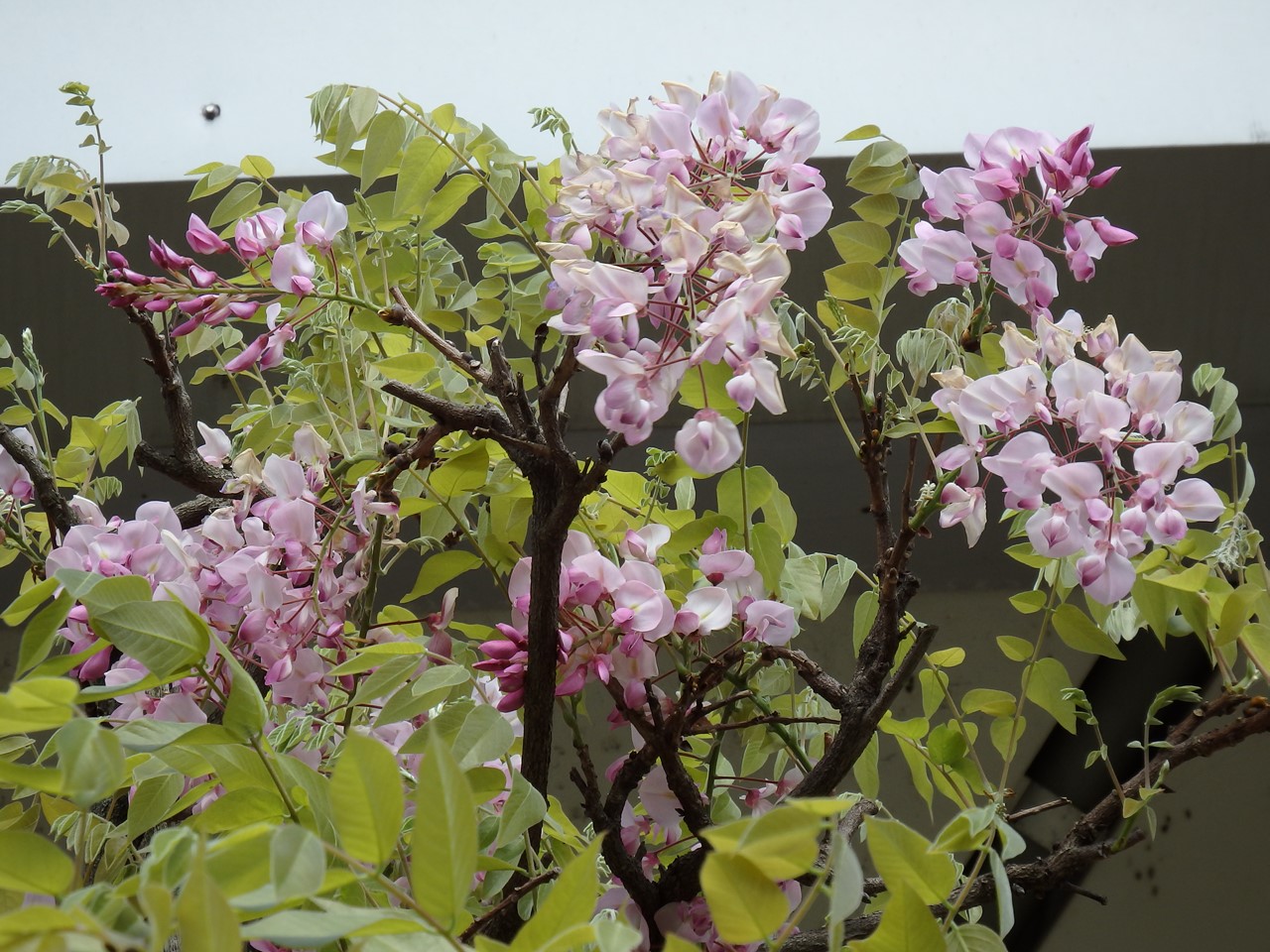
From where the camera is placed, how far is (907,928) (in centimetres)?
20

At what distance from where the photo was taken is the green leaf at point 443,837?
17cm

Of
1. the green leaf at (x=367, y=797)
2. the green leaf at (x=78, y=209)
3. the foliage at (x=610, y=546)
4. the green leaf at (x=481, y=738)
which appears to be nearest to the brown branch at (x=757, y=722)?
the foliage at (x=610, y=546)

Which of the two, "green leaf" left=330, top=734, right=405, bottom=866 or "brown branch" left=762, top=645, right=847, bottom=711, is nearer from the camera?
"green leaf" left=330, top=734, right=405, bottom=866

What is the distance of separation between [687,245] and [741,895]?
0.64 feet

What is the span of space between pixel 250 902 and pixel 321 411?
34 cm

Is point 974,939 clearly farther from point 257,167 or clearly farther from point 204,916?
point 257,167

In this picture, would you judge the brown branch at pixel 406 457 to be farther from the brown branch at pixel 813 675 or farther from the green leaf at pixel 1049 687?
the green leaf at pixel 1049 687

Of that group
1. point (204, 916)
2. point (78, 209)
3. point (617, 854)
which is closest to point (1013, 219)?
point (617, 854)

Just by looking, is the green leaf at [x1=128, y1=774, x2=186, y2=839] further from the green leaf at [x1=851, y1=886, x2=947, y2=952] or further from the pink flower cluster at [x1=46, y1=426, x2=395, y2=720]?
the green leaf at [x1=851, y1=886, x2=947, y2=952]

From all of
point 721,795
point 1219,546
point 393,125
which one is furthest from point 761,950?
point 393,125

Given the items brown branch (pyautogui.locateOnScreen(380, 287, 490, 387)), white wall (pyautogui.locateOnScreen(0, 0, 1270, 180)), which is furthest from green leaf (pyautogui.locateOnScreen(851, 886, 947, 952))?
white wall (pyautogui.locateOnScreen(0, 0, 1270, 180))

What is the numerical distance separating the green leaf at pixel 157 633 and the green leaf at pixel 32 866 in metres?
0.05

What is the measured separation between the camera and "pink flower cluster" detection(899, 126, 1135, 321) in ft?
1.36

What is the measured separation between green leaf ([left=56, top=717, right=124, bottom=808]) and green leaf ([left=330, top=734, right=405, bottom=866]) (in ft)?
0.12
